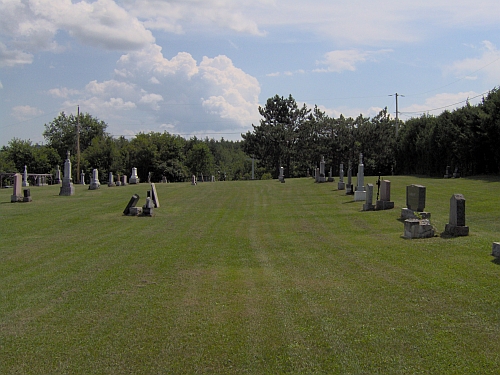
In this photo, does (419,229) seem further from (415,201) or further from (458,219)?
(415,201)

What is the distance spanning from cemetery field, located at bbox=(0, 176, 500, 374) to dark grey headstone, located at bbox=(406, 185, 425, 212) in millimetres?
1599

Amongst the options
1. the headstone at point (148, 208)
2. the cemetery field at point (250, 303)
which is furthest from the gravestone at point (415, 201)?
the headstone at point (148, 208)

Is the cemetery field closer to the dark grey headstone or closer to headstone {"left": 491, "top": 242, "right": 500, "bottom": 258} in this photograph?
headstone {"left": 491, "top": 242, "right": 500, "bottom": 258}

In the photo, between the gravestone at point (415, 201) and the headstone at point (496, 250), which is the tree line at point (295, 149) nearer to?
the gravestone at point (415, 201)

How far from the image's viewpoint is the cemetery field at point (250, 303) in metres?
4.58

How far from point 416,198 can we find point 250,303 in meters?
9.32

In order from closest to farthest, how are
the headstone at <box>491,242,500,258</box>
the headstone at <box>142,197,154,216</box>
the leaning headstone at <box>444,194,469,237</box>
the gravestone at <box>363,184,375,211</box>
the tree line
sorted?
the headstone at <box>491,242,500,258</box>, the leaning headstone at <box>444,194,469,237</box>, the headstone at <box>142,197,154,216</box>, the gravestone at <box>363,184,375,211</box>, the tree line

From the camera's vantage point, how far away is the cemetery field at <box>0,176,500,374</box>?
458 centimetres

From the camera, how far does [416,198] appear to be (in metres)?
13.9

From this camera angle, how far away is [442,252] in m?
9.13

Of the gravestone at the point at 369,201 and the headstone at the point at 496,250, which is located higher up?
the gravestone at the point at 369,201

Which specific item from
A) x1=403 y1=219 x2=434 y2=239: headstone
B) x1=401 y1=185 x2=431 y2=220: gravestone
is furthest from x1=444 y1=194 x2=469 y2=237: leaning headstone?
x1=401 y1=185 x2=431 y2=220: gravestone

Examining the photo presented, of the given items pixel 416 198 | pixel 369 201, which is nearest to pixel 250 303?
pixel 416 198

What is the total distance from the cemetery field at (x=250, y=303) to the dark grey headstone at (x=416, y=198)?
160 cm
